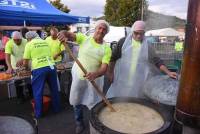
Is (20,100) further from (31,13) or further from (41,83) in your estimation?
(31,13)

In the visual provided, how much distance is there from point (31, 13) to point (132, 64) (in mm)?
5537

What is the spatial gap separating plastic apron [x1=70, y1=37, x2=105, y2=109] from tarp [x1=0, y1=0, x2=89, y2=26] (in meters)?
4.59

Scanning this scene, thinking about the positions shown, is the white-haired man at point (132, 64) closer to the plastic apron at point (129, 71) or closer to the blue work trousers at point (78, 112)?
the plastic apron at point (129, 71)

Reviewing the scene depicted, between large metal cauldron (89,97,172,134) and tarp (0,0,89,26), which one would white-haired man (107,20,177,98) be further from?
tarp (0,0,89,26)

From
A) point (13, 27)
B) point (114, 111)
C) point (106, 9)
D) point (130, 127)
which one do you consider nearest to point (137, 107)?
point (114, 111)

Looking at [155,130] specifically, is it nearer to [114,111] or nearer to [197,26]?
[114,111]

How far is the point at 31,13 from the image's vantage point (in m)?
8.90

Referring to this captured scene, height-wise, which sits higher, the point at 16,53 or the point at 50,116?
the point at 16,53

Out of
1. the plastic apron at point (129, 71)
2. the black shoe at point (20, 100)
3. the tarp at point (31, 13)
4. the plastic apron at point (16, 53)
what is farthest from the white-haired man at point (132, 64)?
the tarp at point (31, 13)

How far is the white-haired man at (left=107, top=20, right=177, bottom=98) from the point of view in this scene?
4.21 meters

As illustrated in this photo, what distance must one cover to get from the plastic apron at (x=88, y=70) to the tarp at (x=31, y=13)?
4.59 m

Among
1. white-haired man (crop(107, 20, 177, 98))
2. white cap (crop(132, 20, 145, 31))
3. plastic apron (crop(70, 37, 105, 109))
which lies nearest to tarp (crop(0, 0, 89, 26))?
plastic apron (crop(70, 37, 105, 109))

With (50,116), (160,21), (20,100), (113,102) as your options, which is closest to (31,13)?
(20,100)

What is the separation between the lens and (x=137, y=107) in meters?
3.44
